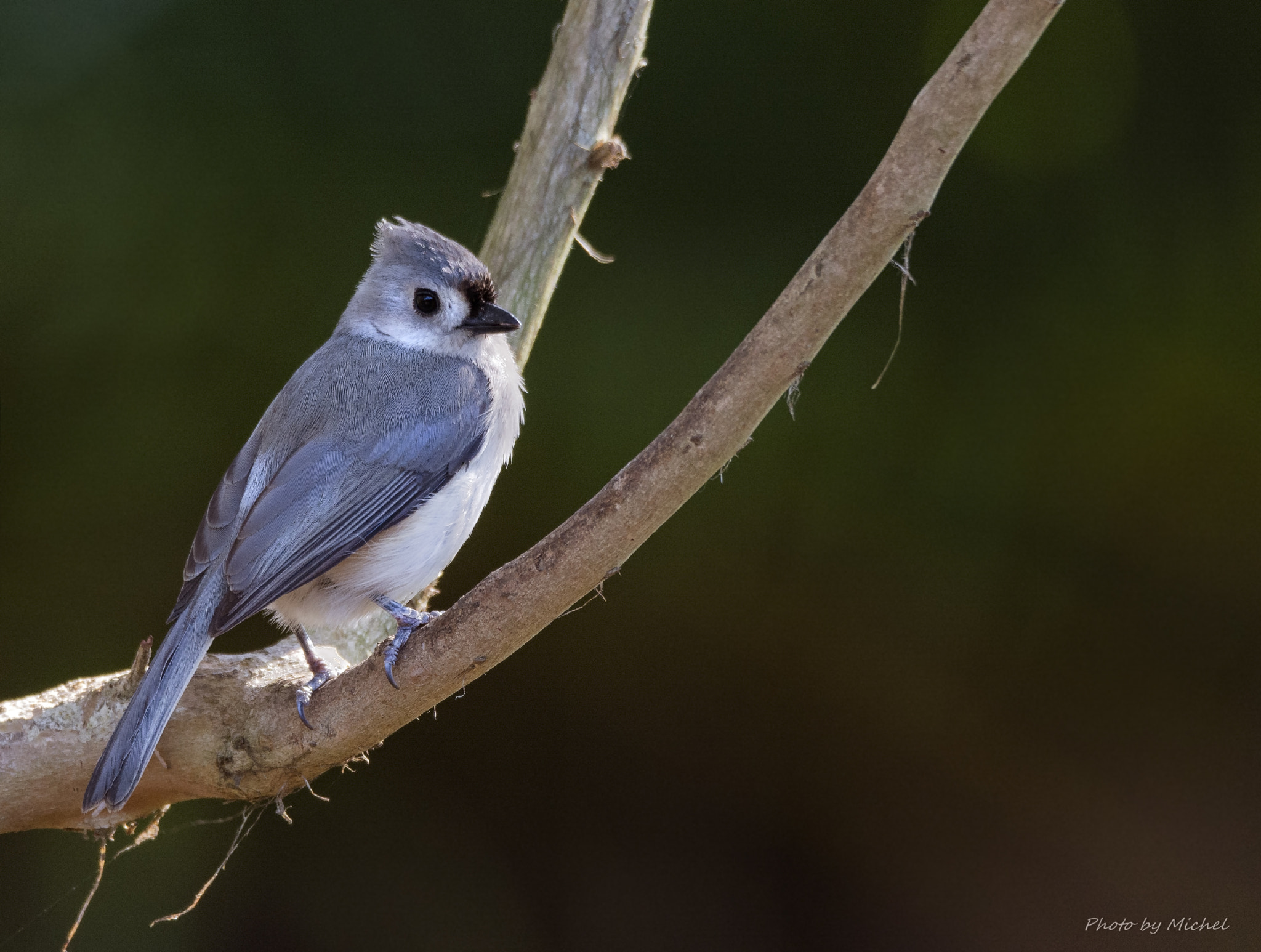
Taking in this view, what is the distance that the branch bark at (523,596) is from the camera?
4.99 ft

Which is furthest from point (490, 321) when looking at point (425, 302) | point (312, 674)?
point (312, 674)

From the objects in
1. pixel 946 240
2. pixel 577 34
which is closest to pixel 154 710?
pixel 577 34

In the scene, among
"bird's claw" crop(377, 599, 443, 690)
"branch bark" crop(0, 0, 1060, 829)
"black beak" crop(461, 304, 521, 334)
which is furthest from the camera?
"black beak" crop(461, 304, 521, 334)

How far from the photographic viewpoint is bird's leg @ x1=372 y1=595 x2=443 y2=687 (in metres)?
1.93

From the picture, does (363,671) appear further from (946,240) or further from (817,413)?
(946,240)

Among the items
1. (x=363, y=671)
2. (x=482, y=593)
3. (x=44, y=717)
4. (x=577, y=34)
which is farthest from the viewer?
(x=577, y=34)

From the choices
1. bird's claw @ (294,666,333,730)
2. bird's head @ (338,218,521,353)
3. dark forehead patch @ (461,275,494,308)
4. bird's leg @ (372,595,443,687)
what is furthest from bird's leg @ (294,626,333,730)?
dark forehead patch @ (461,275,494,308)

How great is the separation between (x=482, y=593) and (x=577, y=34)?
3.96ft

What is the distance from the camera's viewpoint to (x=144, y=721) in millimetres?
1838

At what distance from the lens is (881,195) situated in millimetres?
1547

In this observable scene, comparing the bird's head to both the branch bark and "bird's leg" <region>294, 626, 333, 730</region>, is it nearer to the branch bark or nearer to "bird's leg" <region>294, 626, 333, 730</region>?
the branch bark

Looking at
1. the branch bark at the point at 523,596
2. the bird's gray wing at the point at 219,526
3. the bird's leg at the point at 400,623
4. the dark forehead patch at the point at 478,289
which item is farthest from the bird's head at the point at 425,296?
the bird's leg at the point at 400,623

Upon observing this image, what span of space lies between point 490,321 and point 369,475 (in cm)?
43

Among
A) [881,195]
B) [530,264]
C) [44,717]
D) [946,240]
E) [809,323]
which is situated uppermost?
[946,240]
